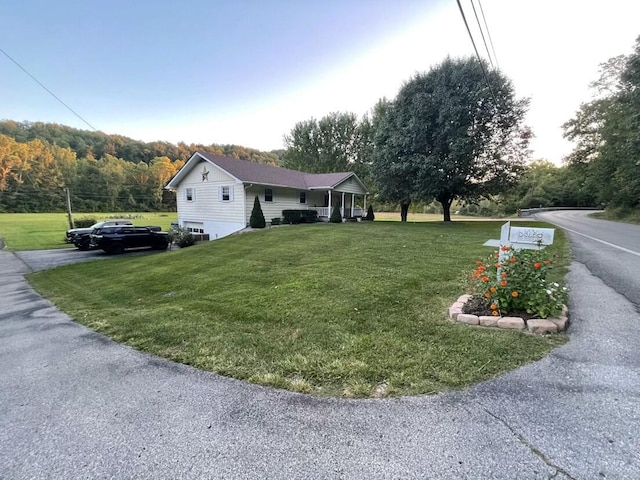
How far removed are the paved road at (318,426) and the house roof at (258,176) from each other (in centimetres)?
1487

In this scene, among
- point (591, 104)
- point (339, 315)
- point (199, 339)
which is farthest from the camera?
point (591, 104)

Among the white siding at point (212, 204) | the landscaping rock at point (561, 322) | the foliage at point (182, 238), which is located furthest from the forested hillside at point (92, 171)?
the landscaping rock at point (561, 322)

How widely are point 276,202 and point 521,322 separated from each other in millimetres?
Answer: 17033

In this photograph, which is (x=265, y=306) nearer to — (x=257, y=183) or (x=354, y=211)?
(x=257, y=183)

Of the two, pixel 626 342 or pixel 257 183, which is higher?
pixel 257 183

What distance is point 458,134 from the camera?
17.9m

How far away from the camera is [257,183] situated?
56.0ft

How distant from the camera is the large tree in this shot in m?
17.9

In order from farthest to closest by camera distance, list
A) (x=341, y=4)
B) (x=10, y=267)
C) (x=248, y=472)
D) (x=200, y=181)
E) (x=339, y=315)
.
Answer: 1. (x=200, y=181)
2. (x=10, y=267)
3. (x=341, y=4)
4. (x=339, y=315)
5. (x=248, y=472)

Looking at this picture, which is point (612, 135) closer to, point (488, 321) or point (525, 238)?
point (525, 238)

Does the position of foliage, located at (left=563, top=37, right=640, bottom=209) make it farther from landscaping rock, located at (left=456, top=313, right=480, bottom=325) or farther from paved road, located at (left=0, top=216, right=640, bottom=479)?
paved road, located at (left=0, top=216, right=640, bottom=479)

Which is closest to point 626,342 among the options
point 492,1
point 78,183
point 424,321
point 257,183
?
point 424,321

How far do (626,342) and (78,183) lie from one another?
223ft

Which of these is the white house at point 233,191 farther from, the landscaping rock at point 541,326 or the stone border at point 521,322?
the landscaping rock at point 541,326
